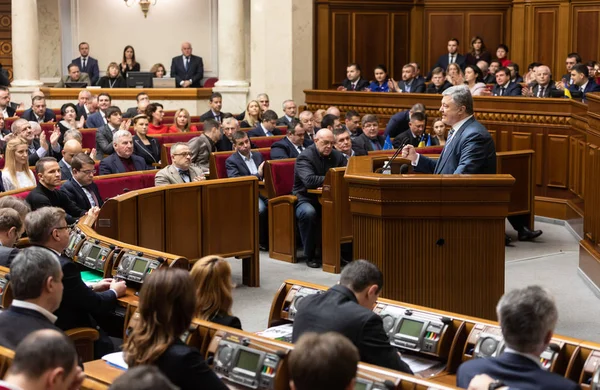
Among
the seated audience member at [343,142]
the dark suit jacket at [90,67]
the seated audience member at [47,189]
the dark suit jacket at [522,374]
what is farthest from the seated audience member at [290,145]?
the dark suit jacket at [90,67]

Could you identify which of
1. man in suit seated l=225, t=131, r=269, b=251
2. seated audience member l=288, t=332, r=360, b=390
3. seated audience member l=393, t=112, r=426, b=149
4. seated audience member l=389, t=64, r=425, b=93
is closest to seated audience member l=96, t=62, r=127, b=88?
seated audience member l=389, t=64, r=425, b=93

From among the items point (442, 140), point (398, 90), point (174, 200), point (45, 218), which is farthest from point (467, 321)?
point (398, 90)

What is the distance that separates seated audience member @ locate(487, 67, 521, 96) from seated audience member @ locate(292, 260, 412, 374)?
892cm

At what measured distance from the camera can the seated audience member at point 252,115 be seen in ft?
43.1

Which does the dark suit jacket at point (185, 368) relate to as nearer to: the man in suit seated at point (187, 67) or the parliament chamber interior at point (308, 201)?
the parliament chamber interior at point (308, 201)

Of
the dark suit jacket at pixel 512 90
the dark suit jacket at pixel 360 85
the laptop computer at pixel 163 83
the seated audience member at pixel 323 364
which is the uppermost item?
the laptop computer at pixel 163 83

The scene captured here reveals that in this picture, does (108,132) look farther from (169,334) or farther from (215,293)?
(169,334)

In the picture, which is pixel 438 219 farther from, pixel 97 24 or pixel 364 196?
pixel 97 24

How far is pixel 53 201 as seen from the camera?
6898 millimetres

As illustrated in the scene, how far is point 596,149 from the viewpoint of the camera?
780 centimetres

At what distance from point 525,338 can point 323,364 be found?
2.68ft

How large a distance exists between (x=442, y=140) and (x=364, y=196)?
18.4 feet

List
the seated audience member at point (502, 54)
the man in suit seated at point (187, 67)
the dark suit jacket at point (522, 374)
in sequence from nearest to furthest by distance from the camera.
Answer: the dark suit jacket at point (522, 374), the seated audience member at point (502, 54), the man in suit seated at point (187, 67)

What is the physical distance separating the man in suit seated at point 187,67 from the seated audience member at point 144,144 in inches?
289
